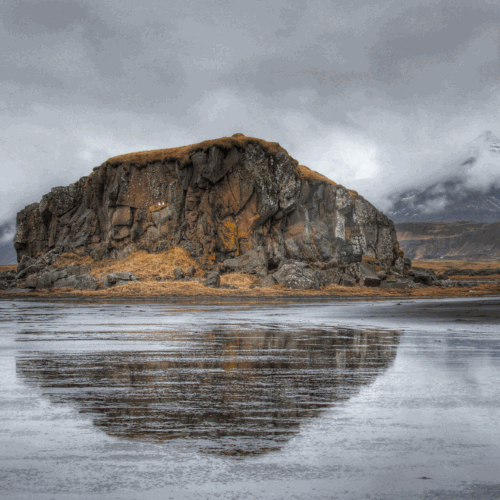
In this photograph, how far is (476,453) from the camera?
151 inches

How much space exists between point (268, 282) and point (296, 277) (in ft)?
11.2

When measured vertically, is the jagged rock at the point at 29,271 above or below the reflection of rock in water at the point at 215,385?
above

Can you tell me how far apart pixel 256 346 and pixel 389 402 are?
5.45 metres

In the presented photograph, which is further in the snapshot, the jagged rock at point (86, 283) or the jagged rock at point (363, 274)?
the jagged rock at point (363, 274)

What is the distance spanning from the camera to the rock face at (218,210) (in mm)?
57000

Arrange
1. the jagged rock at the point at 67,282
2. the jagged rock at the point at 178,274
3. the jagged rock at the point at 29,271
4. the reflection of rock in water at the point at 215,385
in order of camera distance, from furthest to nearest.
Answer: the jagged rock at the point at 29,271 < the jagged rock at the point at 178,274 < the jagged rock at the point at 67,282 < the reflection of rock in water at the point at 215,385

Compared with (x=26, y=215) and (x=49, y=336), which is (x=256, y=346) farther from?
(x=26, y=215)

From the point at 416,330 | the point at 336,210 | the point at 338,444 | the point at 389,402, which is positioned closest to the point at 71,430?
the point at 338,444

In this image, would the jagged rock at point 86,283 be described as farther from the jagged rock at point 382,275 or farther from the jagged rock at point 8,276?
the jagged rock at point 382,275

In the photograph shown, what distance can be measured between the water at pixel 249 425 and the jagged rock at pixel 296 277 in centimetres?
3992

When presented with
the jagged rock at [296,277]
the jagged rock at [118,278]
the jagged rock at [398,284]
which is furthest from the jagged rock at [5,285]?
the jagged rock at [398,284]

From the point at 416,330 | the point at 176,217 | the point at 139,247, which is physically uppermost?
the point at 176,217

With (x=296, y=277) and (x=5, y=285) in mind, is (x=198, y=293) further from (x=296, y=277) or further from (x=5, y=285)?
(x=5, y=285)

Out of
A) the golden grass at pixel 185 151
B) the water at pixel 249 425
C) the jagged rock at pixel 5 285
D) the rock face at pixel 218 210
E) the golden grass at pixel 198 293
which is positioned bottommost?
the water at pixel 249 425
